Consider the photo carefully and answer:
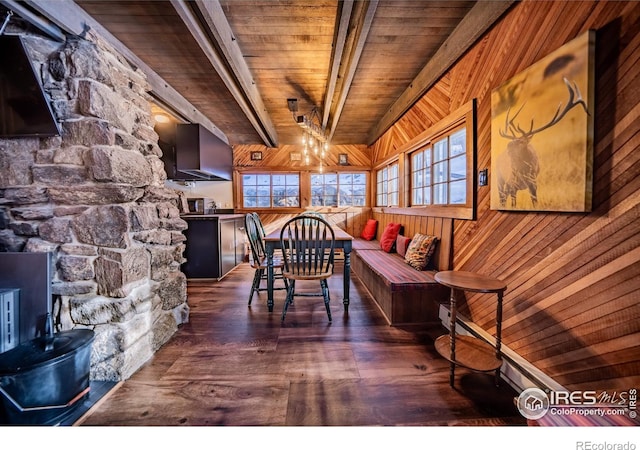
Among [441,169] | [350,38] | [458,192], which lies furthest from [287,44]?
[458,192]

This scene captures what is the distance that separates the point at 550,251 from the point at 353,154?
4356 millimetres

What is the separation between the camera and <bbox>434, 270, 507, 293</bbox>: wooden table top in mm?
1374

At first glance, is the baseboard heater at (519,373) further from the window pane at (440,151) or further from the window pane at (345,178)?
the window pane at (345,178)

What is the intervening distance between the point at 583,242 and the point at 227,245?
3913 millimetres

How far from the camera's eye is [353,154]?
5340 millimetres

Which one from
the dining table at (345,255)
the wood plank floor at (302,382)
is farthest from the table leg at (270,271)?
the wood plank floor at (302,382)

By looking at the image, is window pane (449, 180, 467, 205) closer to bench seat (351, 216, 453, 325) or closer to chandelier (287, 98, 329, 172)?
bench seat (351, 216, 453, 325)

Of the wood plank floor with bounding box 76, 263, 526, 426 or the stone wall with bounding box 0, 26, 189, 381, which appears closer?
the wood plank floor with bounding box 76, 263, 526, 426

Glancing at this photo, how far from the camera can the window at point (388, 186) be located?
4121 millimetres

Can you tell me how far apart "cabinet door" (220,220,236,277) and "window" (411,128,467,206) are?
2.81 m

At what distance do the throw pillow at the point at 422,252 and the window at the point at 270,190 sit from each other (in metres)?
3.15

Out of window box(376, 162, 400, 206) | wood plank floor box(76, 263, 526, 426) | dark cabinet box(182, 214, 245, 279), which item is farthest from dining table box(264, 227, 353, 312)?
window box(376, 162, 400, 206)

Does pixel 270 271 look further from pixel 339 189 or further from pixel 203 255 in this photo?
pixel 339 189
